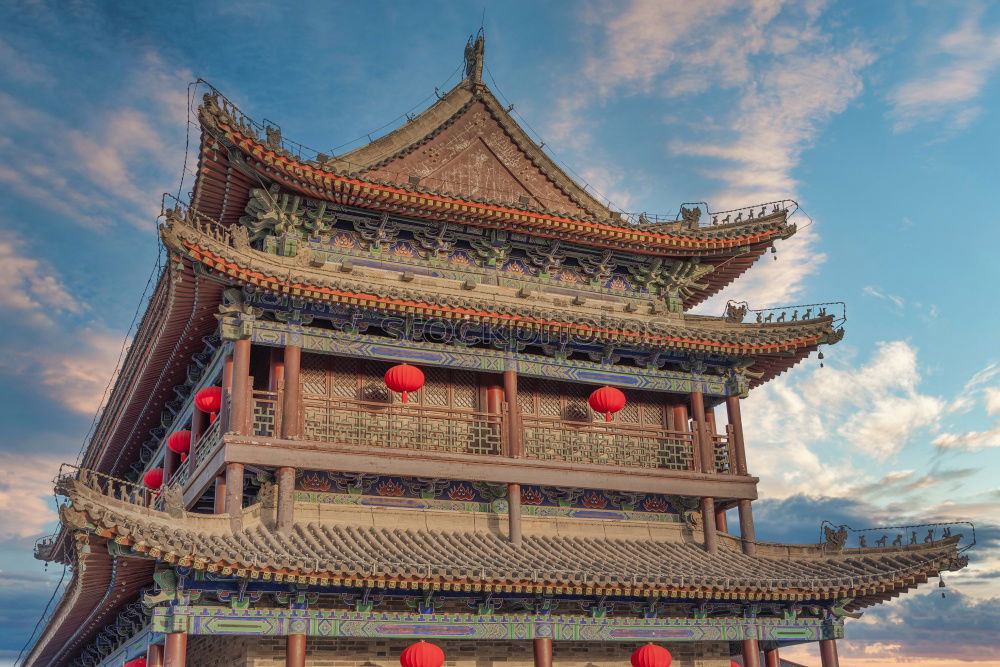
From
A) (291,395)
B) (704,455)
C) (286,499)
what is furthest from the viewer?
(704,455)

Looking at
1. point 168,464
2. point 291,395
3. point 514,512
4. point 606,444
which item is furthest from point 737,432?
point 168,464

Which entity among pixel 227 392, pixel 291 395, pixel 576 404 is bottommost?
pixel 291 395

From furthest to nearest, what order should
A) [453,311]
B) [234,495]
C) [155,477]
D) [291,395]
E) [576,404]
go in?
[155,477], [576,404], [453,311], [291,395], [234,495]

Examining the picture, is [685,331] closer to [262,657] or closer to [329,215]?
[329,215]

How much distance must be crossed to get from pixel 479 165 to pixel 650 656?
1098 cm

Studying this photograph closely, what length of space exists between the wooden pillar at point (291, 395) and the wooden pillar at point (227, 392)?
0.89m

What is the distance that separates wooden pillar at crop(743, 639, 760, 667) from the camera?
1747cm

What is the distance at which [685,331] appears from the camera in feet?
63.7

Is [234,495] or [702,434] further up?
[702,434]

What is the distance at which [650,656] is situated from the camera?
16.7 meters

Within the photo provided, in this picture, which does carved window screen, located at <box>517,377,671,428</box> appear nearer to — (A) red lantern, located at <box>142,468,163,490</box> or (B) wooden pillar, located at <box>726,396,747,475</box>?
(B) wooden pillar, located at <box>726,396,747,475</box>

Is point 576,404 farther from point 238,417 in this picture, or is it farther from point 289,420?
point 238,417

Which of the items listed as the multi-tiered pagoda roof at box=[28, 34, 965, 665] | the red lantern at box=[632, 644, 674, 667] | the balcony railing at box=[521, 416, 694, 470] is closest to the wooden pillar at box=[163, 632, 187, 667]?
the multi-tiered pagoda roof at box=[28, 34, 965, 665]

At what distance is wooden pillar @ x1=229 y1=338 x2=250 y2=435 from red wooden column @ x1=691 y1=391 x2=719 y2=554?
8915 millimetres
